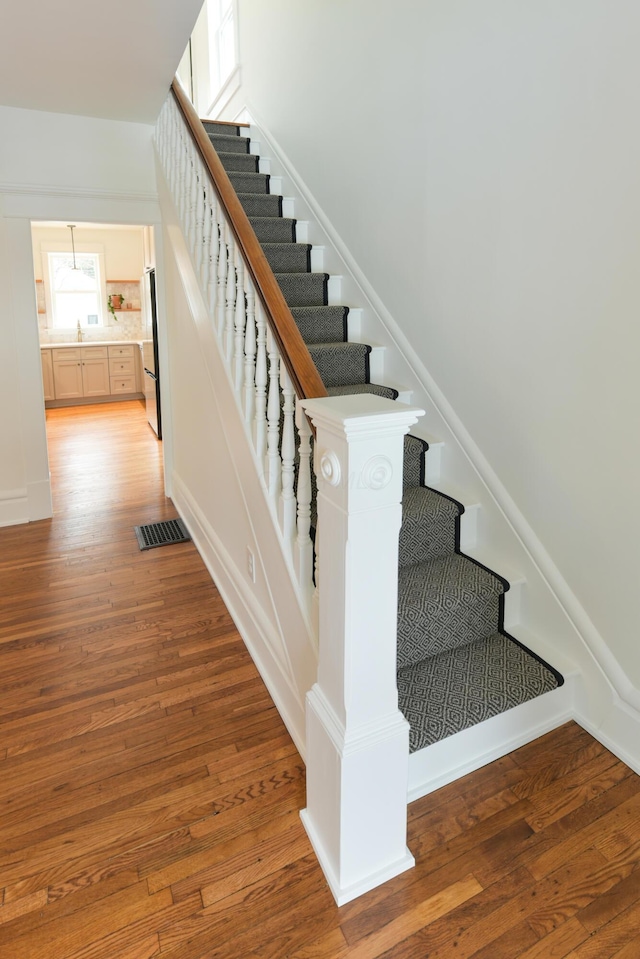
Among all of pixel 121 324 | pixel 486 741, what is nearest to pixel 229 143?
pixel 486 741

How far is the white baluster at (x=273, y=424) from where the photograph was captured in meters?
2.02

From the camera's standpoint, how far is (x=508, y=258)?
7.45ft

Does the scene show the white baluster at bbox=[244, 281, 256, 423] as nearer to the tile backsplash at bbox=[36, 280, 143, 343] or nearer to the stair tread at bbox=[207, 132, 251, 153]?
the stair tread at bbox=[207, 132, 251, 153]

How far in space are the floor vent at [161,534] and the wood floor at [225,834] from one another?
103 centimetres

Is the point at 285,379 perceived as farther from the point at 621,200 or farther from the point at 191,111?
the point at 191,111

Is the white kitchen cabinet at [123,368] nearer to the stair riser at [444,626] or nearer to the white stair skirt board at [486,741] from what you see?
the stair riser at [444,626]

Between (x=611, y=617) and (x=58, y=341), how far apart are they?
331 inches

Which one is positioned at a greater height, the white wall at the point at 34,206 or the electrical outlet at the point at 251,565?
the white wall at the point at 34,206

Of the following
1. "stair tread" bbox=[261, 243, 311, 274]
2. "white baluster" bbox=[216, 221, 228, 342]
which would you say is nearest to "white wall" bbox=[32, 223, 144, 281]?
"stair tread" bbox=[261, 243, 311, 274]

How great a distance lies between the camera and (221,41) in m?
5.61

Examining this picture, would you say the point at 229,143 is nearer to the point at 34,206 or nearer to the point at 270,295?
the point at 34,206

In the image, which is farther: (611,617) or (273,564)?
(273,564)

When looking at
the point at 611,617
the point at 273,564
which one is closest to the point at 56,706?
the point at 273,564

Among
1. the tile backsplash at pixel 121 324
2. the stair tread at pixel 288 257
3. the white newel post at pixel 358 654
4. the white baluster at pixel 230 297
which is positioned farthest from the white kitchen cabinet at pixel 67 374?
the white newel post at pixel 358 654
